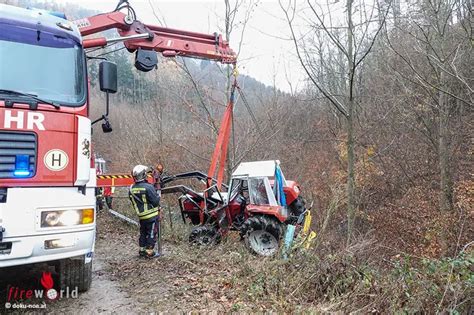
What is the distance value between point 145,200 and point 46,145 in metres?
3.00

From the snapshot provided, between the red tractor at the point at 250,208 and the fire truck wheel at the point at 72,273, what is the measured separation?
3.13m

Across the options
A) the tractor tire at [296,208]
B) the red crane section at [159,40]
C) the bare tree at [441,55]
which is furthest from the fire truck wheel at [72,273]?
the bare tree at [441,55]

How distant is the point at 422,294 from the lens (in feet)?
16.0

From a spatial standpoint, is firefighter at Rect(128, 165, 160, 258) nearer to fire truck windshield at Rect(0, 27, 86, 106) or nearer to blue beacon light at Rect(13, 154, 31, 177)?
fire truck windshield at Rect(0, 27, 86, 106)

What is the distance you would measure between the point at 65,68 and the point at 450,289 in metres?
5.33

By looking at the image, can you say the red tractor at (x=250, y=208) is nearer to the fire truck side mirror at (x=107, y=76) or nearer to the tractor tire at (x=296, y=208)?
the tractor tire at (x=296, y=208)

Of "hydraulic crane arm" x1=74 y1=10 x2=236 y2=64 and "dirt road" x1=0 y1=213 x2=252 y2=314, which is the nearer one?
"dirt road" x1=0 y1=213 x2=252 y2=314

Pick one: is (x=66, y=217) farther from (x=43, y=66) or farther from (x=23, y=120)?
(x=43, y=66)

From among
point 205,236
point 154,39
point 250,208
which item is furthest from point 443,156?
point 154,39

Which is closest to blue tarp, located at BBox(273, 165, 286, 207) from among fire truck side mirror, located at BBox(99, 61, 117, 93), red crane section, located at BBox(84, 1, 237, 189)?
red crane section, located at BBox(84, 1, 237, 189)

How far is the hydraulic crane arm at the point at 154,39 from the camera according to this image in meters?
7.25

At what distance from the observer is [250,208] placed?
8539 millimetres

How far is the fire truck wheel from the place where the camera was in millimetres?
5156

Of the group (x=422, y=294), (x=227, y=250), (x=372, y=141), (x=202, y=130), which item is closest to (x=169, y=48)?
(x=227, y=250)
